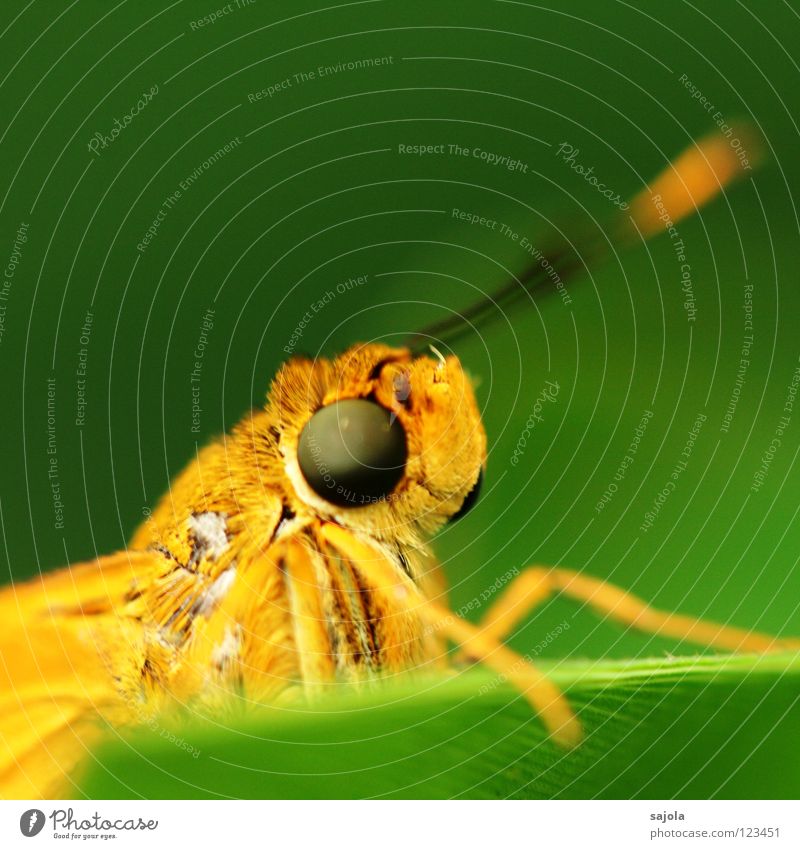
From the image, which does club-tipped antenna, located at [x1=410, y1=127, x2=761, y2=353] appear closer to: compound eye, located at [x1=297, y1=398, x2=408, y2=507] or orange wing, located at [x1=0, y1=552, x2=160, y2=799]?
compound eye, located at [x1=297, y1=398, x2=408, y2=507]

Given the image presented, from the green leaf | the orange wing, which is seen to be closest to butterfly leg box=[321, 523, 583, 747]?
the green leaf

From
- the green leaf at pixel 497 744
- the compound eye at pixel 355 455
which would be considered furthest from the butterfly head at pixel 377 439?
the green leaf at pixel 497 744

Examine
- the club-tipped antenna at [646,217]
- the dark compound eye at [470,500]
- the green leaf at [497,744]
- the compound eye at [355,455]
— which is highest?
the club-tipped antenna at [646,217]

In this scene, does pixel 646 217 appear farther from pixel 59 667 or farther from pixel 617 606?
pixel 59 667

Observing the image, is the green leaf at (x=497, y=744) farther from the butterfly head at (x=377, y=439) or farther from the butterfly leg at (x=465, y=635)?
the butterfly head at (x=377, y=439)

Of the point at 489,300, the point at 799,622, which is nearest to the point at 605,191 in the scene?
the point at 489,300

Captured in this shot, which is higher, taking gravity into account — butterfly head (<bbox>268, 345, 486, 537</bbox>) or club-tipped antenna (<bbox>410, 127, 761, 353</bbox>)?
club-tipped antenna (<bbox>410, 127, 761, 353</bbox>)
